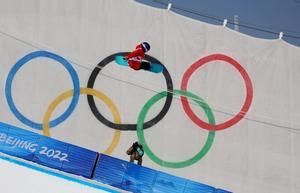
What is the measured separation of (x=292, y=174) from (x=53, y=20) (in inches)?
223

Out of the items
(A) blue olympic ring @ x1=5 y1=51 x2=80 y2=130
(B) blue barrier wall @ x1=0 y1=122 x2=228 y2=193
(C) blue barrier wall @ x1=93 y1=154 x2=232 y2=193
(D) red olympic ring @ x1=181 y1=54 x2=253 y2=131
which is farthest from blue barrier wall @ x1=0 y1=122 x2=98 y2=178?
(D) red olympic ring @ x1=181 y1=54 x2=253 y2=131

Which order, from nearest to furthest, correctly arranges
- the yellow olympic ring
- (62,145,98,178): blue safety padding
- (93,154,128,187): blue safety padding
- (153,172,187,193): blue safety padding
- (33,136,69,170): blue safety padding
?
(153,172,187,193): blue safety padding, (93,154,128,187): blue safety padding, (62,145,98,178): blue safety padding, (33,136,69,170): blue safety padding, the yellow olympic ring

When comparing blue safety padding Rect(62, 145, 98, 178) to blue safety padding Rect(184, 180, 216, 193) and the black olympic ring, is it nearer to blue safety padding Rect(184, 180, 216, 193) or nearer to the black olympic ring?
blue safety padding Rect(184, 180, 216, 193)

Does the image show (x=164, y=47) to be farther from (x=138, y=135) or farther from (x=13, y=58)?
(x=13, y=58)

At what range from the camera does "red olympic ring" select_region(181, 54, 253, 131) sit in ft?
30.2

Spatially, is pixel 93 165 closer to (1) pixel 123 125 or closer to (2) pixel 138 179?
(2) pixel 138 179

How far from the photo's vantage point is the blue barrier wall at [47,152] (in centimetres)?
718

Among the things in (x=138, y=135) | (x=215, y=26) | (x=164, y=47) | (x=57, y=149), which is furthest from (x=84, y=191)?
(x=215, y=26)

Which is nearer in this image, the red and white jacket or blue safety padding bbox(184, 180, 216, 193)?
blue safety padding bbox(184, 180, 216, 193)

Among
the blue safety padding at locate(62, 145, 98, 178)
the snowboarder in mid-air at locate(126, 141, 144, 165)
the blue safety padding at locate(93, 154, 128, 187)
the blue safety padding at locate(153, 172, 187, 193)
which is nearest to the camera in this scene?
the blue safety padding at locate(153, 172, 187, 193)

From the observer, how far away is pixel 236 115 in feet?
30.2

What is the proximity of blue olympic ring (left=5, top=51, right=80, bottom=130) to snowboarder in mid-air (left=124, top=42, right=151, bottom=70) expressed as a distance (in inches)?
44.4

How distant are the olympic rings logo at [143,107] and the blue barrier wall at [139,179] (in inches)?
79.0

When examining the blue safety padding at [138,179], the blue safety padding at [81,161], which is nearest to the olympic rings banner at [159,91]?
the blue safety padding at [81,161]
